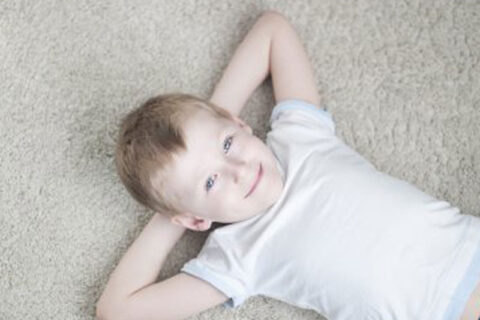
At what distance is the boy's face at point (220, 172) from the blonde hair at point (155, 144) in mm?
14

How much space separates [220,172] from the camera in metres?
0.91

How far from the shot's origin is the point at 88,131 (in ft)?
3.82

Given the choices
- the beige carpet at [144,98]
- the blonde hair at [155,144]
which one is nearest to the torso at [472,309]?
the beige carpet at [144,98]

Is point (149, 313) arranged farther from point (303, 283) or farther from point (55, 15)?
point (55, 15)

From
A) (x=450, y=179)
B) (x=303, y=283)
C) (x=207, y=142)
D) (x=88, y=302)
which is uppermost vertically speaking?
(x=207, y=142)

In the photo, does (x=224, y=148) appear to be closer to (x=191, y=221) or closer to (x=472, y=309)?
(x=191, y=221)

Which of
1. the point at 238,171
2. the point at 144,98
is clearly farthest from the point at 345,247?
the point at 144,98

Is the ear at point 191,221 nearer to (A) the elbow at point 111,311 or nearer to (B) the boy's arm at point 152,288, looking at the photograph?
(B) the boy's arm at point 152,288

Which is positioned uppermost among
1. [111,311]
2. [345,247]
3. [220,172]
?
[220,172]

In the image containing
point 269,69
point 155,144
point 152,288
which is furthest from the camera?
point 269,69

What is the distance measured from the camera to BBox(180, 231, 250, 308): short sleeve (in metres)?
0.98

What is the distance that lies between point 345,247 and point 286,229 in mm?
97

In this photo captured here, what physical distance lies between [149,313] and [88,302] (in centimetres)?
15

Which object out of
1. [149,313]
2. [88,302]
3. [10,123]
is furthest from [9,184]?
[149,313]
